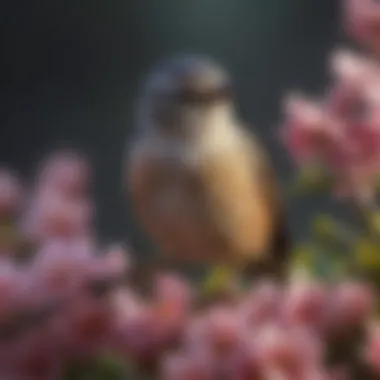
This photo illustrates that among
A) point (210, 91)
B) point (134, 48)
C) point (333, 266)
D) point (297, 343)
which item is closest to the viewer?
point (297, 343)

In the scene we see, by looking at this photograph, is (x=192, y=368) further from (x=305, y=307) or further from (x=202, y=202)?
(x=202, y=202)

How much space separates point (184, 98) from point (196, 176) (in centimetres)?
7

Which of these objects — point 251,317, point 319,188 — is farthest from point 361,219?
point 251,317

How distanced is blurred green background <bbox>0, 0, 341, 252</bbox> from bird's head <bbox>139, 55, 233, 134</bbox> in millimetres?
437

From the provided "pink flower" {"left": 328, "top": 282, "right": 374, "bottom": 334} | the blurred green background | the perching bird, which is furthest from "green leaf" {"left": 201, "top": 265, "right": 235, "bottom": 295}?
the blurred green background

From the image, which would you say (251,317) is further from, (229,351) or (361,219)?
(361,219)

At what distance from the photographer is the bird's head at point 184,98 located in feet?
2.69

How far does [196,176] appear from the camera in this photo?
82 cm

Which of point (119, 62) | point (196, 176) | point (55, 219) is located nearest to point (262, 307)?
point (55, 219)

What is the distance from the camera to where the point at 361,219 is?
0.69 meters

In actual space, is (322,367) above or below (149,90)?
below

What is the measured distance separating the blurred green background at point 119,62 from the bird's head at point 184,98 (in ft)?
1.43

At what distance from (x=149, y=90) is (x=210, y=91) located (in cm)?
6

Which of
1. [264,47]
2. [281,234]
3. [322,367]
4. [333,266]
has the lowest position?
[322,367]
